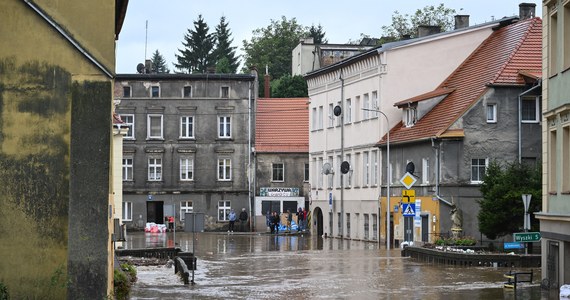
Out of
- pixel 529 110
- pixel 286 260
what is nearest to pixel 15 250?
pixel 286 260

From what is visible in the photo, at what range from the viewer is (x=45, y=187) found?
20.5 metres

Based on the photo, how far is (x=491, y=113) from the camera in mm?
55031

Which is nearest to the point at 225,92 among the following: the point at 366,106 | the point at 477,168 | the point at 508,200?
the point at 366,106

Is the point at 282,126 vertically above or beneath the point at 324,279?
above

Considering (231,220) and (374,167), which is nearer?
(374,167)

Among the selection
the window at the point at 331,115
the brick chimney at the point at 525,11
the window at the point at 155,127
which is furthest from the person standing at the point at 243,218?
the brick chimney at the point at 525,11

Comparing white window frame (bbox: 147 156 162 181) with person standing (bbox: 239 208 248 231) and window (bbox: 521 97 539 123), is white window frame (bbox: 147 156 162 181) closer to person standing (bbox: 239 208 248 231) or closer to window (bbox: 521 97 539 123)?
person standing (bbox: 239 208 248 231)

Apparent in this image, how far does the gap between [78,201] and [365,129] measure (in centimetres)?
4871

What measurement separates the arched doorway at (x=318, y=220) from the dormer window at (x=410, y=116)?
17.4 m

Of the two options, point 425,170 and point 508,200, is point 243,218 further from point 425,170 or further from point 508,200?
point 508,200

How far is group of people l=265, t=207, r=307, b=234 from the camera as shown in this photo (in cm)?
7850

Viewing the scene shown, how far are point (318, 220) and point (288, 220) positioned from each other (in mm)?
2239

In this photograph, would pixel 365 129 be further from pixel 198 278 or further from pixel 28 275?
pixel 28 275

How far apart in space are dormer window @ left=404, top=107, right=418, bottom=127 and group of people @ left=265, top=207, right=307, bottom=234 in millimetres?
18379
